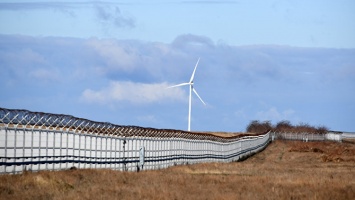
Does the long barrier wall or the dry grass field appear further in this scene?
the long barrier wall

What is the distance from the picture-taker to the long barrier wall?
4656cm

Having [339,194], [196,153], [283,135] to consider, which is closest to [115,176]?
[339,194]

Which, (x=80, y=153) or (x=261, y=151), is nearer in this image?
(x=80, y=153)

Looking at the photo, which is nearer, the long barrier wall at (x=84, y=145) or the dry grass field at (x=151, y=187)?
the dry grass field at (x=151, y=187)

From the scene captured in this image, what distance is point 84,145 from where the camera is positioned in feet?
201

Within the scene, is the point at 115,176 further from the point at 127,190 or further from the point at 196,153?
the point at 196,153

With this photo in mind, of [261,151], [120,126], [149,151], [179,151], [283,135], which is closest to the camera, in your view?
[120,126]

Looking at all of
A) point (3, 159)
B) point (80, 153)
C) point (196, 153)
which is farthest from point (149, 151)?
point (3, 159)

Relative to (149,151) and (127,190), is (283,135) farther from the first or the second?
(127,190)

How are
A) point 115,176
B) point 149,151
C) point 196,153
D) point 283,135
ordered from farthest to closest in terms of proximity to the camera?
point 283,135
point 196,153
point 149,151
point 115,176

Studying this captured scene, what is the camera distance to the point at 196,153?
9775 centimetres

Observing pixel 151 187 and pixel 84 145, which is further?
pixel 84 145

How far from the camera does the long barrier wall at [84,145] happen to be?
46.6m

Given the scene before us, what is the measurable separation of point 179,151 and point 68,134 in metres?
32.7
